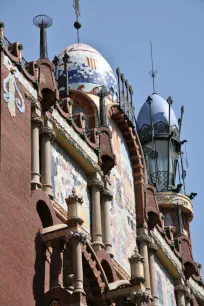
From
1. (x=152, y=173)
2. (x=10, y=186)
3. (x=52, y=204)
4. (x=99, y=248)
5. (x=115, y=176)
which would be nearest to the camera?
(x=10, y=186)

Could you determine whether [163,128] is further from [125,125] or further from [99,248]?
[99,248]

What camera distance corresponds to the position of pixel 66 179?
81.8ft

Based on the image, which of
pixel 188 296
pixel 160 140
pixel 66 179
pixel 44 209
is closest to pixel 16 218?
pixel 44 209

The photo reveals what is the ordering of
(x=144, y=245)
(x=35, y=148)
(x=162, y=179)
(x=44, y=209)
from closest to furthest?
(x=44, y=209)
(x=35, y=148)
(x=144, y=245)
(x=162, y=179)

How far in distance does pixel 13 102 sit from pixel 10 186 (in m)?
2.27

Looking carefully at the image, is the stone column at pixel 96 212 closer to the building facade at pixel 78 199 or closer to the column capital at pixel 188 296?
the building facade at pixel 78 199

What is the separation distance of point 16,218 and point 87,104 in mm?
8528

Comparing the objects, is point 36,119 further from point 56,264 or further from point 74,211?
point 56,264

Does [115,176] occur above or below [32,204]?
above

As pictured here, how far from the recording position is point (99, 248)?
2530 centimetres

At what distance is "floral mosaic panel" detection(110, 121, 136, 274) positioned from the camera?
27312 millimetres

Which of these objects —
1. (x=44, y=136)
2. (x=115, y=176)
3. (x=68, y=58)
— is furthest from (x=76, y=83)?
(x=44, y=136)

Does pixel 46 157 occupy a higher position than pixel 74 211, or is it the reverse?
pixel 46 157

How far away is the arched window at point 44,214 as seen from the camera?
22.8m
